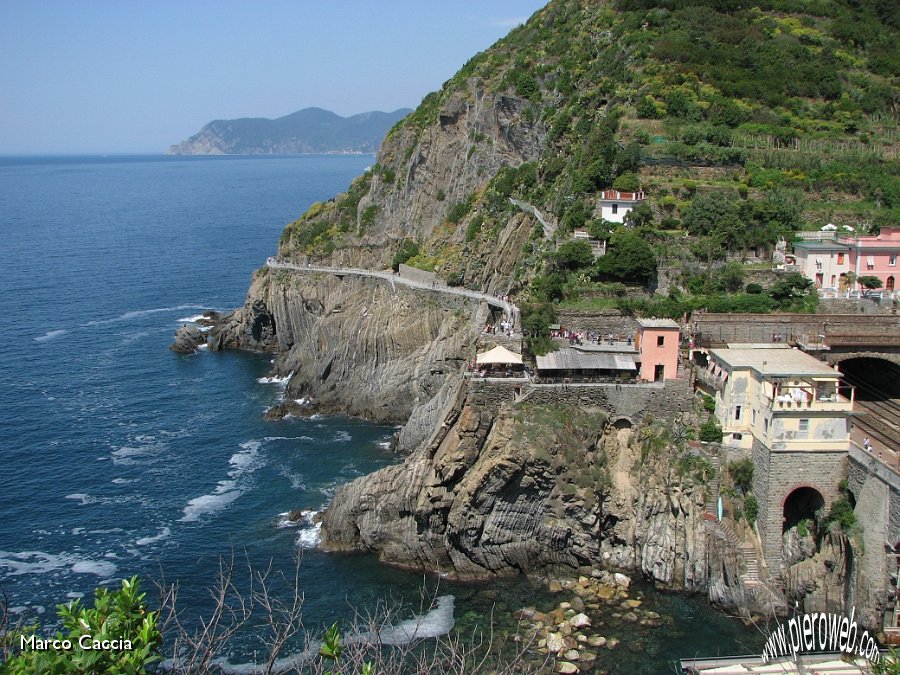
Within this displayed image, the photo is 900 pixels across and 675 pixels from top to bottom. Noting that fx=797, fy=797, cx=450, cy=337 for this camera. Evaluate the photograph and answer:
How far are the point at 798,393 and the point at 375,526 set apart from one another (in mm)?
22828

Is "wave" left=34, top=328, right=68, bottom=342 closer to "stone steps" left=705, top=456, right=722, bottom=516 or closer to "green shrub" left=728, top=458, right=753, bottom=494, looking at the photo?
"stone steps" left=705, top=456, right=722, bottom=516

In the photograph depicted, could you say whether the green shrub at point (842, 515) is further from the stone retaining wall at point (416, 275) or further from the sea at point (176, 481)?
the stone retaining wall at point (416, 275)

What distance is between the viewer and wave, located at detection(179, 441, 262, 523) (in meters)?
49.1

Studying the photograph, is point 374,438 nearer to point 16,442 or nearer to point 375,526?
point 375,526

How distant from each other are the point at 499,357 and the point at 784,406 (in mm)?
15110

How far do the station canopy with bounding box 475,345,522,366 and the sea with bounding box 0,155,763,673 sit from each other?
12.0m

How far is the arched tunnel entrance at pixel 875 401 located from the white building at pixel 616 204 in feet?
59.4

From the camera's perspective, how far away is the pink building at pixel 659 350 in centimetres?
4434

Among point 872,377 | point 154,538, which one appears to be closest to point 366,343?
point 154,538

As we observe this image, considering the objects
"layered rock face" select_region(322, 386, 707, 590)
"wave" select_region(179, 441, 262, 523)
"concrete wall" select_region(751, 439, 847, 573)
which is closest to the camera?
"concrete wall" select_region(751, 439, 847, 573)

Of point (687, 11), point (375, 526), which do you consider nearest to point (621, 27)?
point (687, 11)

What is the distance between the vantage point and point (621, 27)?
83.1 meters

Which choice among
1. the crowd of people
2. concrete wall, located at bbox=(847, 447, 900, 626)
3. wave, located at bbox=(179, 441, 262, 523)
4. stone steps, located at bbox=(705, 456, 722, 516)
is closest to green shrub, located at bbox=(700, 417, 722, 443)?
stone steps, located at bbox=(705, 456, 722, 516)

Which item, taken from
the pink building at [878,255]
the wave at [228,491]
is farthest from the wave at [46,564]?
the pink building at [878,255]
